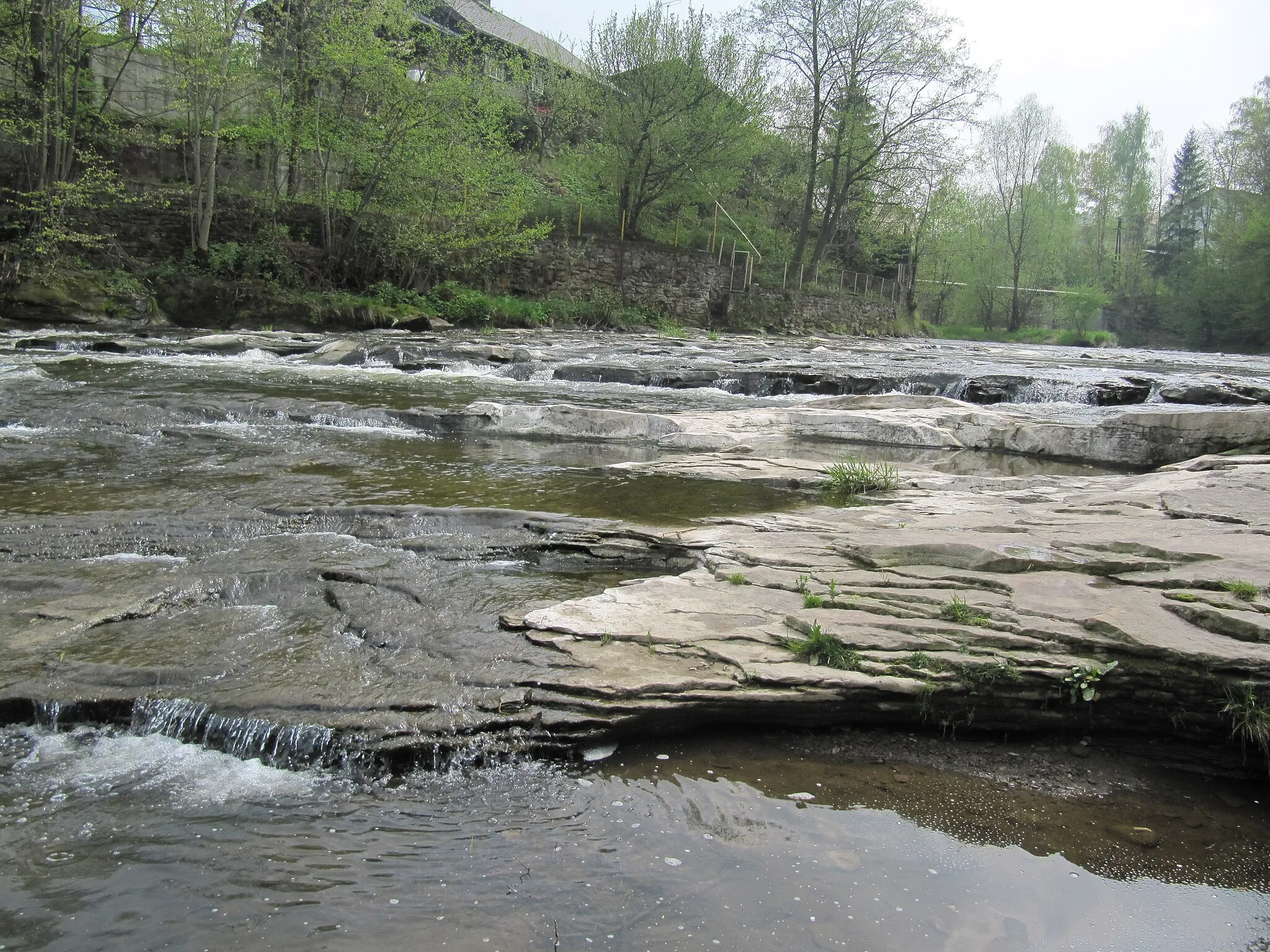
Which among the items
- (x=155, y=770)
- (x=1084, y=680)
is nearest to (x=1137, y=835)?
(x=1084, y=680)

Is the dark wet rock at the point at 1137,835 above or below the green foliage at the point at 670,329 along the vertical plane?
below

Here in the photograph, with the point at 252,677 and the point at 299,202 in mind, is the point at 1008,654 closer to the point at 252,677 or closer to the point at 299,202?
the point at 252,677

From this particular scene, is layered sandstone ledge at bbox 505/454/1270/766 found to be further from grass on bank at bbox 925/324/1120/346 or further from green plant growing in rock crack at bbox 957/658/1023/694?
grass on bank at bbox 925/324/1120/346

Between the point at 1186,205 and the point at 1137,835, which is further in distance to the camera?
the point at 1186,205

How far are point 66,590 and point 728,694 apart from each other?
315cm

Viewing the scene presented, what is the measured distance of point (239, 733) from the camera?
281 cm

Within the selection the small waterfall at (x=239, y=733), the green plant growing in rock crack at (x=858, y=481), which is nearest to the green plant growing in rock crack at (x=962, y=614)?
the small waterfall at (x=239, y=733)

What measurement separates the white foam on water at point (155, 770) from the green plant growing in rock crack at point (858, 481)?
4.72 metres

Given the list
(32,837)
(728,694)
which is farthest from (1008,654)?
(32,837)

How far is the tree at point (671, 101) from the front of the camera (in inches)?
1048

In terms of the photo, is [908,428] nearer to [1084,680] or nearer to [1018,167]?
[1084,680]

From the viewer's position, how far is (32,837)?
7.47 feet

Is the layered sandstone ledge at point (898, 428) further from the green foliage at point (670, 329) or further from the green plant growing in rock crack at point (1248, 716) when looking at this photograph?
the green foliage at point (670, 329)

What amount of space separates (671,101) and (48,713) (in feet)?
89.6
